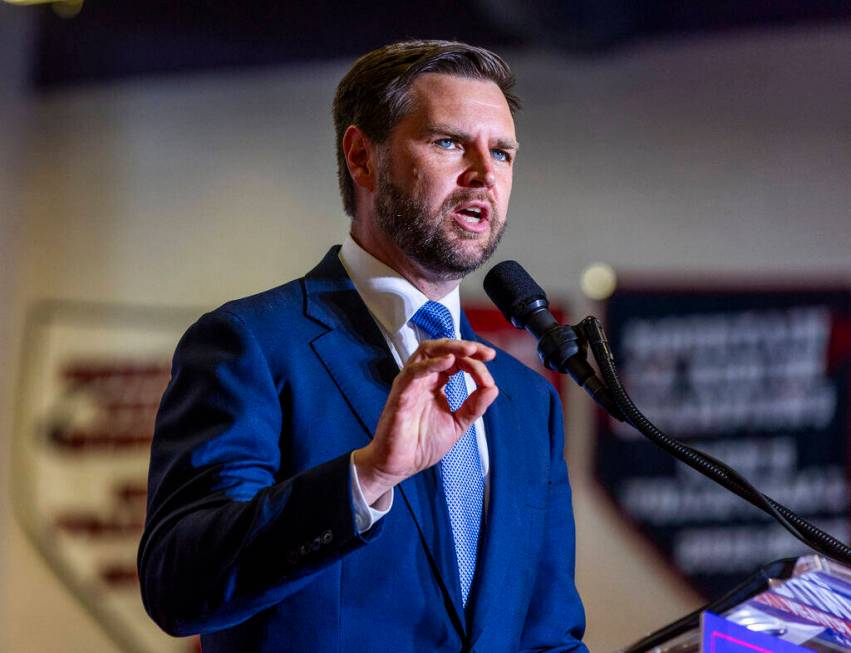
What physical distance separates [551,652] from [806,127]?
107 inches

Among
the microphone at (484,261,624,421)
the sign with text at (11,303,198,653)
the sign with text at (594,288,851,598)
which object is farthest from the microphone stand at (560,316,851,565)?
the sign with text at (11,303,198,653)

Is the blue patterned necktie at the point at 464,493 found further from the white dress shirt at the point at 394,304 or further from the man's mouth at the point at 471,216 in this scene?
the man's mouth at the point at 471,216

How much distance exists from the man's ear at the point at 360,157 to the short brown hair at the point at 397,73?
0.04 feet

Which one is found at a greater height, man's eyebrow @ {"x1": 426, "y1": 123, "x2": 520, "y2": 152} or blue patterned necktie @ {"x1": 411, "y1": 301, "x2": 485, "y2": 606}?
man's eyebrow @ {"x1": 426, "y1": 123, "x2": 520, "y2": 152}

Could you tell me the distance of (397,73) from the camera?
1.54m

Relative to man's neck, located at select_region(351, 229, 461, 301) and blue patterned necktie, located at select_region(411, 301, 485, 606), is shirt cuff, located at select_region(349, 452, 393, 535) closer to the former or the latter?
blue patterned necktie, located at select_region(411, 301, 485, 606)

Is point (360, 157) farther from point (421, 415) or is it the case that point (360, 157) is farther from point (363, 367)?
point (421, 415)

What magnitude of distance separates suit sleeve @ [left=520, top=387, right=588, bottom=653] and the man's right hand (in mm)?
459

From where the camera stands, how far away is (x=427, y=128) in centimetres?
149

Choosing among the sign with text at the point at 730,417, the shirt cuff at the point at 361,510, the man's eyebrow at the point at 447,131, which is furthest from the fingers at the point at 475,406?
the sign with text at the point at 730,417

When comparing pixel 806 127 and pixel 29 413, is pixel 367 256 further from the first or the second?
pixel 29 413

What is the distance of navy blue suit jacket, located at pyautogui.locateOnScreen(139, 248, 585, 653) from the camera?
1.10 metres

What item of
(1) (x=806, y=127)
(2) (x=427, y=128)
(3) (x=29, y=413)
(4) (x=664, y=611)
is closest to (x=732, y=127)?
(1) (x=806, y=127)

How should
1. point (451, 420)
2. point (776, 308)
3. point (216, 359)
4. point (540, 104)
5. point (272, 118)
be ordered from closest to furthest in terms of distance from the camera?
point (451, 420) → point (216, 359) → point (776, 308) → point (540, 104) → point (272, 118)
